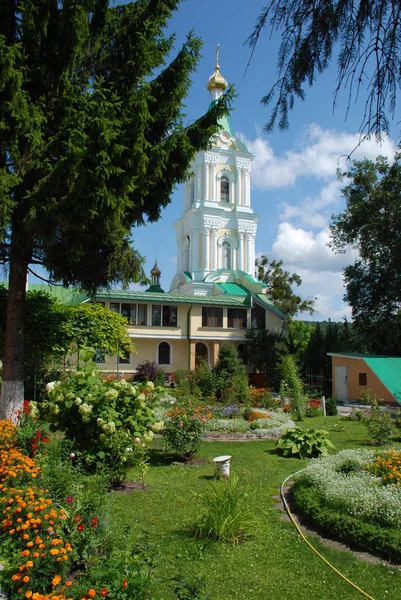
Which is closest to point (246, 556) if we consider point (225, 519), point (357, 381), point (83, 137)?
point (225, 519)

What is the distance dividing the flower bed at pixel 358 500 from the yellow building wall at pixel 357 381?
1764cm

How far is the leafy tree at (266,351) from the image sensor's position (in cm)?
3020

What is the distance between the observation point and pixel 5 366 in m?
11.5

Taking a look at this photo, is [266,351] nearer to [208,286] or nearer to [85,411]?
[208,286]

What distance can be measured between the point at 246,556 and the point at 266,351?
86.5ft

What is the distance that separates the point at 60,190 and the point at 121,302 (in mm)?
19308

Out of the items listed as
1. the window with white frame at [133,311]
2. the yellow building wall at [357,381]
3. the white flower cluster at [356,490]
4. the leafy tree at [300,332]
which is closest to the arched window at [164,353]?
the window with white frame at [133,311]

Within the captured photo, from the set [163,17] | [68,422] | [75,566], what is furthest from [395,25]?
[163,17]

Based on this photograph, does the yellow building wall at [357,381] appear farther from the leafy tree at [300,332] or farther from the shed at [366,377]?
the leafy tree at [300,332]

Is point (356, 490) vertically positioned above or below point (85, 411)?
below

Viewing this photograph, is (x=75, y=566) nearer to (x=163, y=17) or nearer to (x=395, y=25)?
(x=395, y=25)

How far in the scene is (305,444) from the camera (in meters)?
10.7

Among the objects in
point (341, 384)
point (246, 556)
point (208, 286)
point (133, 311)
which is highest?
point (208, 286)

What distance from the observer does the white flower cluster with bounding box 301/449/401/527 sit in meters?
5.65
